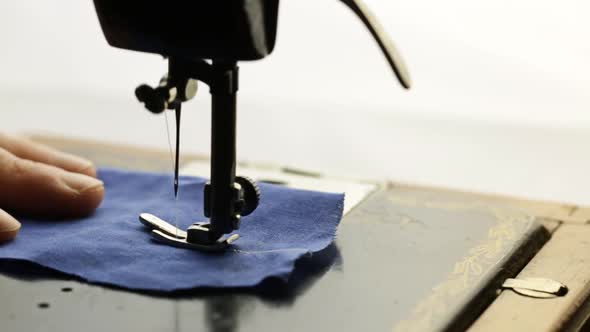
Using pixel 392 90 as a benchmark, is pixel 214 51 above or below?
above

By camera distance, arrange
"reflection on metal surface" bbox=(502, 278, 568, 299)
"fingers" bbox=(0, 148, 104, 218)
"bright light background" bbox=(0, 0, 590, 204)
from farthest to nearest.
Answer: "bright light background" bbox=(0, 0, 590, 204)
"fingers" bbox=(0, 148, 104, 218)
"reflection on metal surface" bbox=(502, 278, 568, 299)

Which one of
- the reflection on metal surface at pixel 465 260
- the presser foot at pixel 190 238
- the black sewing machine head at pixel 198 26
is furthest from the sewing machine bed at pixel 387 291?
the black sewing machine head at pixel 198 26

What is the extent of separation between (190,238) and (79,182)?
0.19m

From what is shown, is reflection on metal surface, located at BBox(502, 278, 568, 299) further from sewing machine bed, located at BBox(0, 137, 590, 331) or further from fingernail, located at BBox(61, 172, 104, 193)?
fingernail, located at BBox(61, 172, 104, 193)

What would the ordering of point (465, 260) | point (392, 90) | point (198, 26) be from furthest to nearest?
point (392, 90) → point (465, 260) → point (198, 26)

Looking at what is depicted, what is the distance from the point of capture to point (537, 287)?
116cm

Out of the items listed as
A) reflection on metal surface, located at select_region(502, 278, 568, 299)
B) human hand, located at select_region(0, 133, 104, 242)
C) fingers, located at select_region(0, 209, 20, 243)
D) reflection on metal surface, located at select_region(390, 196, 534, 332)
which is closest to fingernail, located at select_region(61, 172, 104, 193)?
human hand, located at select_region(0, 133, 104, 242)

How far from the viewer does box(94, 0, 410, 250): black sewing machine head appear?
1.10 metres

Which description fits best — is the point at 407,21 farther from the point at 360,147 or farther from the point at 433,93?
the point at 360,147

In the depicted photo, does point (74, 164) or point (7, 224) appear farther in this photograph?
point (74, 164)

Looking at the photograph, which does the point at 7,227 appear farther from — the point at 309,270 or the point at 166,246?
the point at 309,270

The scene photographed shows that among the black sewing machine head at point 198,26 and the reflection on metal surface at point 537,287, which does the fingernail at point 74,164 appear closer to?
the black sewing machine head at point 198,26

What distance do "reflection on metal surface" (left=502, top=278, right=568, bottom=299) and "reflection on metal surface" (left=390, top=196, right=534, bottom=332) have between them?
0.03m

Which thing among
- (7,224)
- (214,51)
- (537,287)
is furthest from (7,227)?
(537,287)
